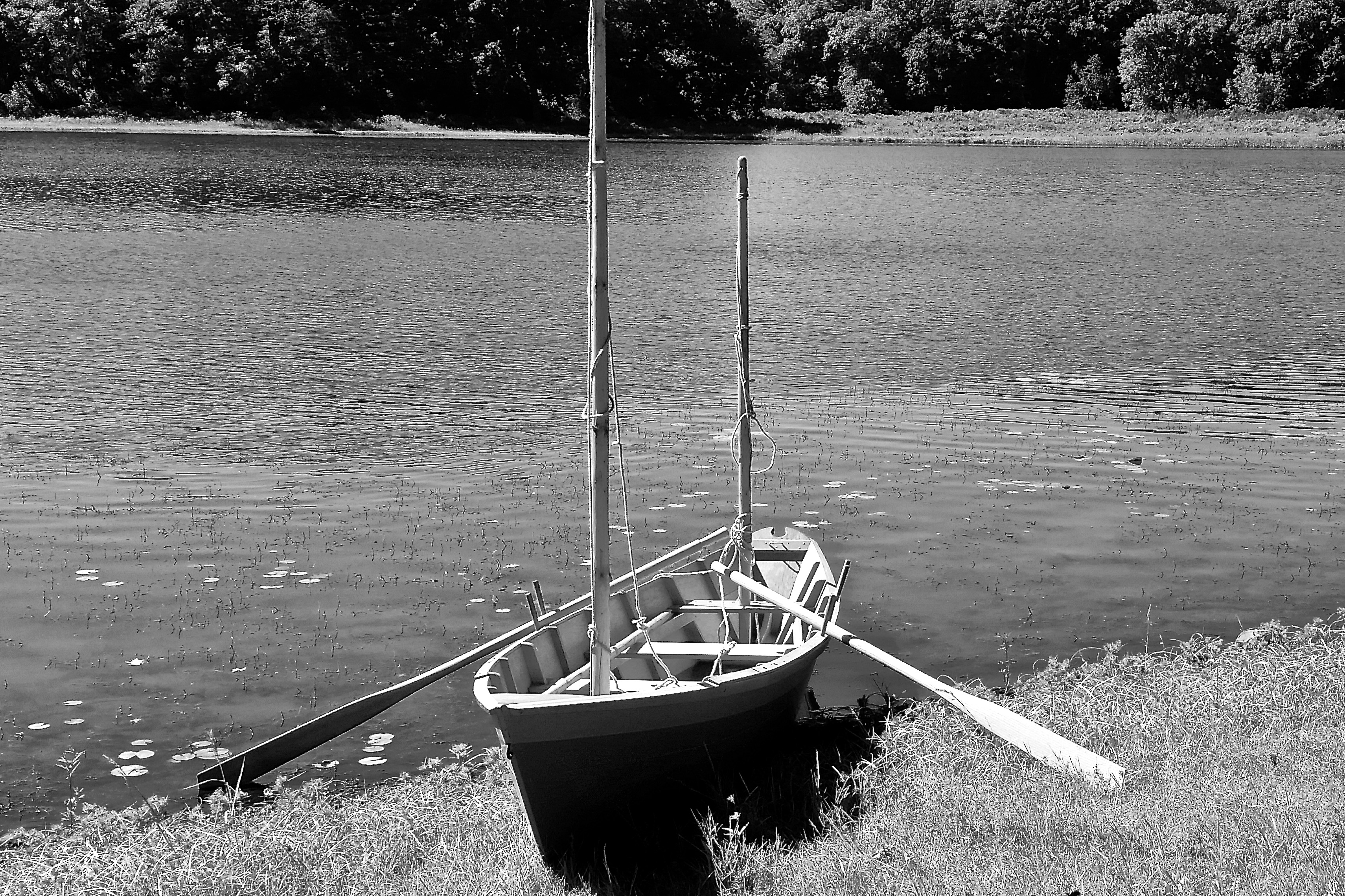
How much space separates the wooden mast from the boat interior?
0.15 meters

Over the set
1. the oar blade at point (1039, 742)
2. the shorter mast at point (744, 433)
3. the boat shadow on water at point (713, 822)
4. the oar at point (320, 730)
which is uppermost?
the shorter mast at point (744, 433)

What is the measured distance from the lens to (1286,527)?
54.7 feet

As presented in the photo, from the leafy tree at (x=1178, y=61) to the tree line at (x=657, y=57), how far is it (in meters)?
0.19

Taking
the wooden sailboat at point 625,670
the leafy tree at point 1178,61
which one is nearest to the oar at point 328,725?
the wooden sailboat at point 625,670

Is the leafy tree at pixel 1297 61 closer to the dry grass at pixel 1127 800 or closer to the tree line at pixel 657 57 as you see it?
the tree line at pixel 657 57

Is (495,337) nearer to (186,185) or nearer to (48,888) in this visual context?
(48,888)

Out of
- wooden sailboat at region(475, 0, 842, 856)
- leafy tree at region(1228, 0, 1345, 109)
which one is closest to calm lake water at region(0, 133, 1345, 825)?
wooden sailboat at region(475, 0, 842, 856)

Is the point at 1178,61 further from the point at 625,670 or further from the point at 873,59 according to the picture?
the point at 625,670

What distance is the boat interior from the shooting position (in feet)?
34.1

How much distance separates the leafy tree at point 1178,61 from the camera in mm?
128875

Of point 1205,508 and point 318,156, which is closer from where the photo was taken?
point 1205,508

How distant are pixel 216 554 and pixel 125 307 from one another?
57.9 ft

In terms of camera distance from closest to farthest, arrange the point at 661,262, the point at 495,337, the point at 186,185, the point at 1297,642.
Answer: the point at 1297,642, the point at 495,337, the point at 661,262, the point at 186,185

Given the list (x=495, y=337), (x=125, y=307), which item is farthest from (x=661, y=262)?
(x=125, y=307)
